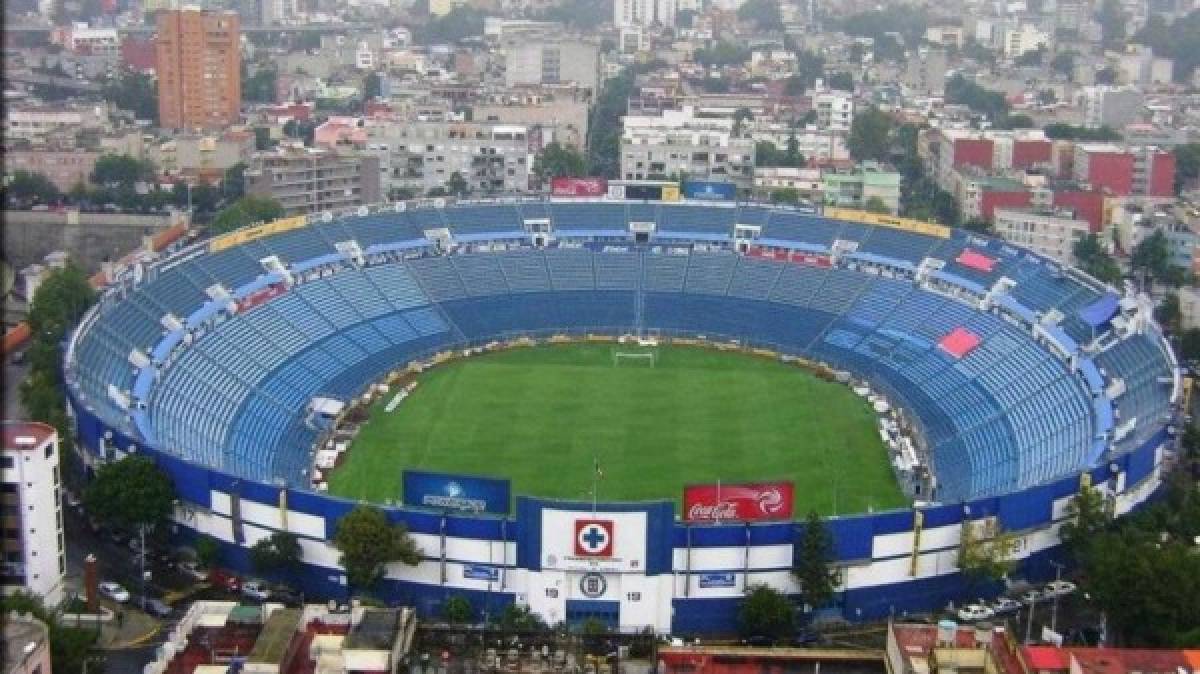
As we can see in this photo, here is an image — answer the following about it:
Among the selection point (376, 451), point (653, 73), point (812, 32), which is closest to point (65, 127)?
point (376, 451)

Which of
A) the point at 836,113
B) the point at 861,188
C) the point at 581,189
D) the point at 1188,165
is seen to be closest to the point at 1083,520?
the point at 581,189

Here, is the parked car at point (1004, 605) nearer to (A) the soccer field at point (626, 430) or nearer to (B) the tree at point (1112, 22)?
(A) the soccer field at point (626, 430)

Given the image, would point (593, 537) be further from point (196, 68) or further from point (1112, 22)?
point (1112, 22)

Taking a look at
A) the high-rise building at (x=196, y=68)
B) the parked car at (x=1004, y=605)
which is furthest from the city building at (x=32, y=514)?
the high-rise building at (x=196, y=68)

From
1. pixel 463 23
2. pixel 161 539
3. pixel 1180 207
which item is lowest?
pixel 161 539

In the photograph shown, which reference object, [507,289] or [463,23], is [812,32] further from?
[507,289]
